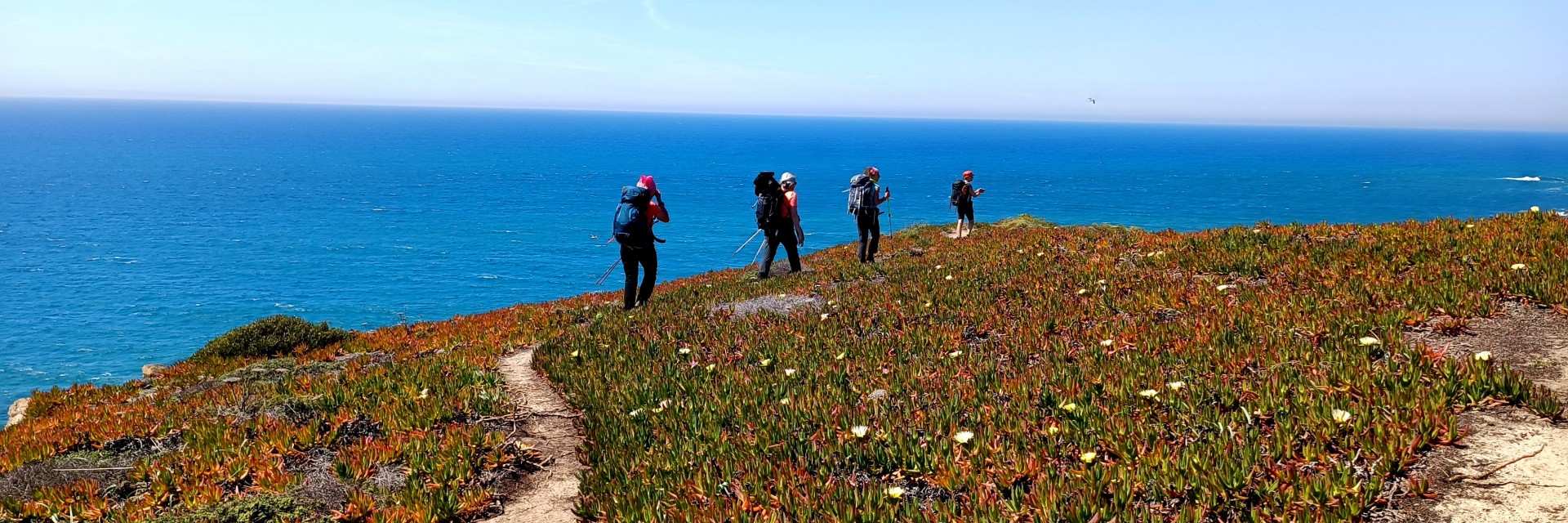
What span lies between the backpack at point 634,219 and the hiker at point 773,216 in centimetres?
256

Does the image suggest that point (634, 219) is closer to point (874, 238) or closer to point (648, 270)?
point (648, 270)

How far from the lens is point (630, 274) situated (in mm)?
13898

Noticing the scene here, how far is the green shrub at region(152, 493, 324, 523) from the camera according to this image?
5590 mm

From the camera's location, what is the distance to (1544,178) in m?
162

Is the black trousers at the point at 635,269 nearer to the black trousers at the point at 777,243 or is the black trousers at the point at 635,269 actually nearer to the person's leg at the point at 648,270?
the person's leg at the point at 648,270

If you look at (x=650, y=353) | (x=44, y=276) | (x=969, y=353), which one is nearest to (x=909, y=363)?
(x=969, y=353)

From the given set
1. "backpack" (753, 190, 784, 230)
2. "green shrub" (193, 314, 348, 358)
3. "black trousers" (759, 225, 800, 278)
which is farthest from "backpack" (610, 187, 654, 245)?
"green shrub" (193, 314, 348, 358)

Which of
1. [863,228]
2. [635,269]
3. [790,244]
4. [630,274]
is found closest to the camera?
[630,274]

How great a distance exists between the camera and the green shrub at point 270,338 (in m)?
15.0

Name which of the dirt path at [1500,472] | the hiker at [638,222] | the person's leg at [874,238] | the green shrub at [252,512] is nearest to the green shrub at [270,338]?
the hiker at [638,222]

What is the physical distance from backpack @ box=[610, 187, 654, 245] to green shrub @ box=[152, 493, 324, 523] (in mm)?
7747

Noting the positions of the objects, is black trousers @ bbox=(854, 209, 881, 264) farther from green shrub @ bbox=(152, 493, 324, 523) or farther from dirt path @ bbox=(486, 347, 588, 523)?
green shrub @ bbox=(152, 493, 324, 523)

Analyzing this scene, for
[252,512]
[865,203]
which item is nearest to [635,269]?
[865,203]

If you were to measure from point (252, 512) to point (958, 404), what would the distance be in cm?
519
